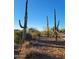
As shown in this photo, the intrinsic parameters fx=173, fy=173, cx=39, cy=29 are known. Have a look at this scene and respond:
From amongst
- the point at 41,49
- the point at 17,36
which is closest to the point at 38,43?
the point at 41,49

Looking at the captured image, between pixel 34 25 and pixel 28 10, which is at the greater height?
pixel 28 10

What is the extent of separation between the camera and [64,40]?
1.60m

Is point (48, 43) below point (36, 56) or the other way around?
the other way around

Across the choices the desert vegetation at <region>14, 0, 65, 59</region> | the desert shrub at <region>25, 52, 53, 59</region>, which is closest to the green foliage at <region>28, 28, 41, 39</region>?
the desert vegetation at <region>14, 0, 65, 59</region>

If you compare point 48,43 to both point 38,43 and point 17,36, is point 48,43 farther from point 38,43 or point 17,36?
point 17,36

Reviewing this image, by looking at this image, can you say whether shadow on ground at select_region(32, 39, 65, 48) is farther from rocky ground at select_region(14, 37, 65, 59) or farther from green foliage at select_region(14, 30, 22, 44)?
green foliage at select_region(14, 30, 22, 44)

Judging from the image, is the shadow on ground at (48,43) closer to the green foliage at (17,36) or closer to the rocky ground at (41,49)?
the rocky ground at (41,49)

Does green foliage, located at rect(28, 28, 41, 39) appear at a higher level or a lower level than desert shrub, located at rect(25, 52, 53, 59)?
higher

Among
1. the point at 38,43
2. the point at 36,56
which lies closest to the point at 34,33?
the point at 38,43

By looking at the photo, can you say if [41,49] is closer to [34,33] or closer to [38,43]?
[38,43]
